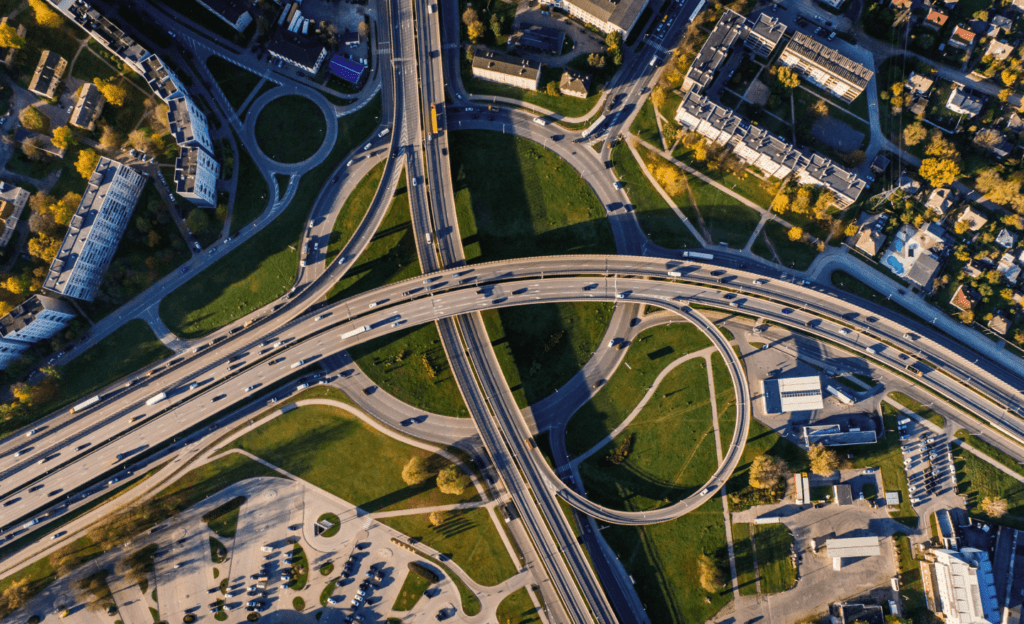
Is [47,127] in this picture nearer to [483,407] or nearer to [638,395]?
[483,407]

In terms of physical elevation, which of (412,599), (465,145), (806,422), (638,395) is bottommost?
(412,599)

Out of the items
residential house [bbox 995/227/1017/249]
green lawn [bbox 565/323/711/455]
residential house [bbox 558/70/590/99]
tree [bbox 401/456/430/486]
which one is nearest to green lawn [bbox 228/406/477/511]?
tree [bbox 401/456/430/486]

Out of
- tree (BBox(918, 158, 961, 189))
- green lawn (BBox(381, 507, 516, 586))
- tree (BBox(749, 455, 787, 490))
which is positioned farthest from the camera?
green lawn (BBox(381, 507, 516, 586))

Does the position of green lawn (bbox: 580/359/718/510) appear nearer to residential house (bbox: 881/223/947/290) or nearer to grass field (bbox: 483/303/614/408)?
grass field (bbox: 483/303/614/408)

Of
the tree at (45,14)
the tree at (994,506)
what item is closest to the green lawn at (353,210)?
the tree at (45,14)

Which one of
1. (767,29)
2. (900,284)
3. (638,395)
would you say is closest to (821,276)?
(900,284)

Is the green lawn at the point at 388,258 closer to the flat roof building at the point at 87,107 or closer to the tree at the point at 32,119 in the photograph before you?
the flat roof building at the point at 87,107
